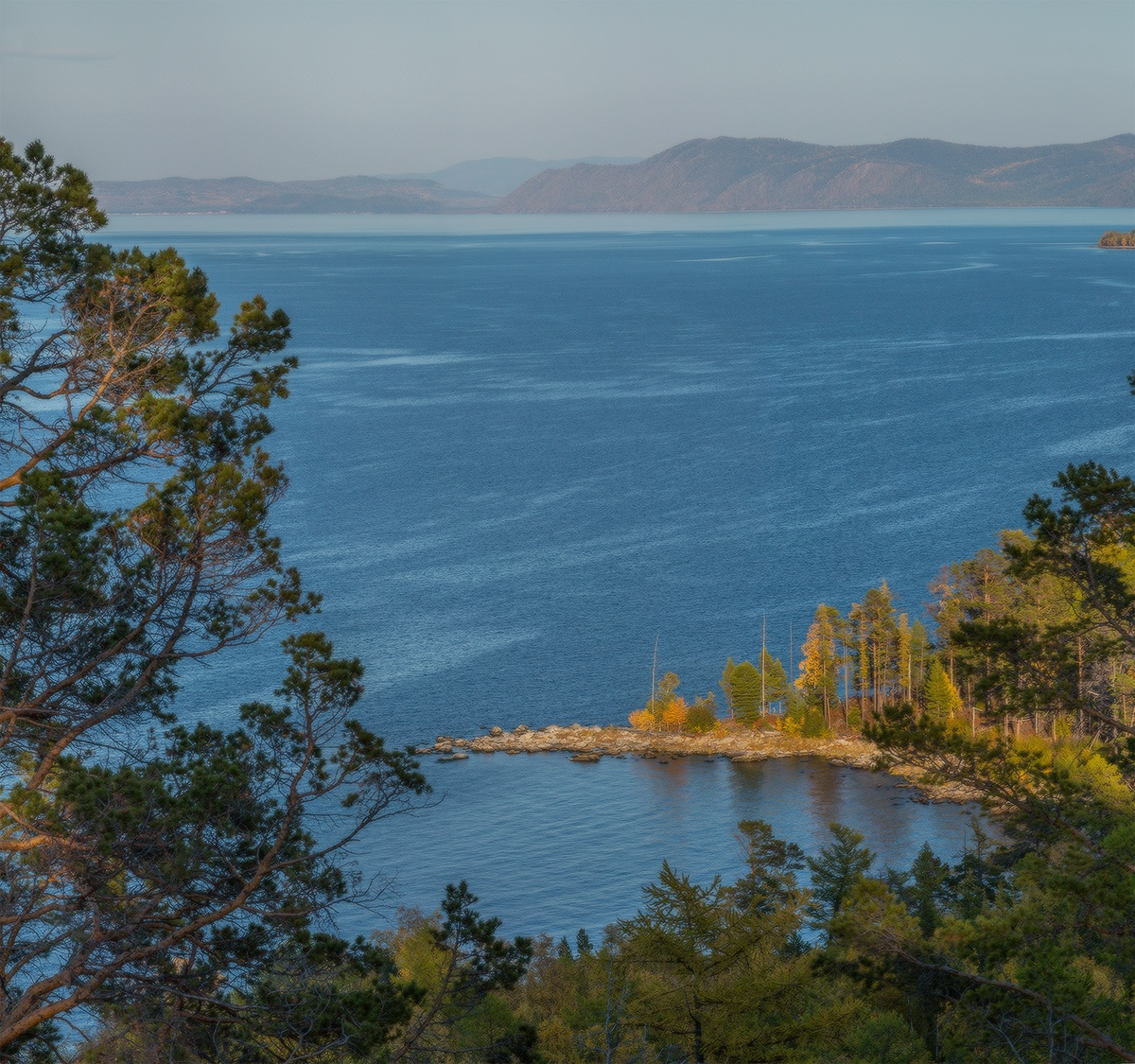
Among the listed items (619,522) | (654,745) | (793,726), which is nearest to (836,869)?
(654,745)

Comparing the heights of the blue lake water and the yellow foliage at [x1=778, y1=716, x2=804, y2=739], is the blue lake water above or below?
above

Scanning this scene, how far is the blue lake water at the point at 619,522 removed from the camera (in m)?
42.0

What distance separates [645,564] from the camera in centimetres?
6322

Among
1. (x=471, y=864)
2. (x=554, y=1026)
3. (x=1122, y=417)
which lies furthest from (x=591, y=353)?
(x=554, y=1026)

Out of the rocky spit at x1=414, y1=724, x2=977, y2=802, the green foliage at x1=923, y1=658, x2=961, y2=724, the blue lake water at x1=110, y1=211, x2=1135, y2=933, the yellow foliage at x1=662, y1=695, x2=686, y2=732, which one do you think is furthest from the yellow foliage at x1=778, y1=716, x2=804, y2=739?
the green foliage at x1=923, y1=658, x2=961, y2=724

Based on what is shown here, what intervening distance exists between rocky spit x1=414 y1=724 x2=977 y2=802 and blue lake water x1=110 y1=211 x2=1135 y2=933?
101 centimetres

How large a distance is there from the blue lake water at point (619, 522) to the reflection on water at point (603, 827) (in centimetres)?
14

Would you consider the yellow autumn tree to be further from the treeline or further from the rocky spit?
the rocky spit

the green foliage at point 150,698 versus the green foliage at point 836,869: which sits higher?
the green foliage at point 150,698

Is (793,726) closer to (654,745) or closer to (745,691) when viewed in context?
(745,691)

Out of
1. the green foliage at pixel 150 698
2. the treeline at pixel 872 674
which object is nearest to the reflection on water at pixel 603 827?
the treeline at pixel 872 674

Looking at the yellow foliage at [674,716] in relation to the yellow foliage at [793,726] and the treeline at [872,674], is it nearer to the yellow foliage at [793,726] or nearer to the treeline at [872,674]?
the treeline at [872,674]

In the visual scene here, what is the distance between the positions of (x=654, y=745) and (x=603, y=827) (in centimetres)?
749

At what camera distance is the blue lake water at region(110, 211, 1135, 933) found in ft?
138
